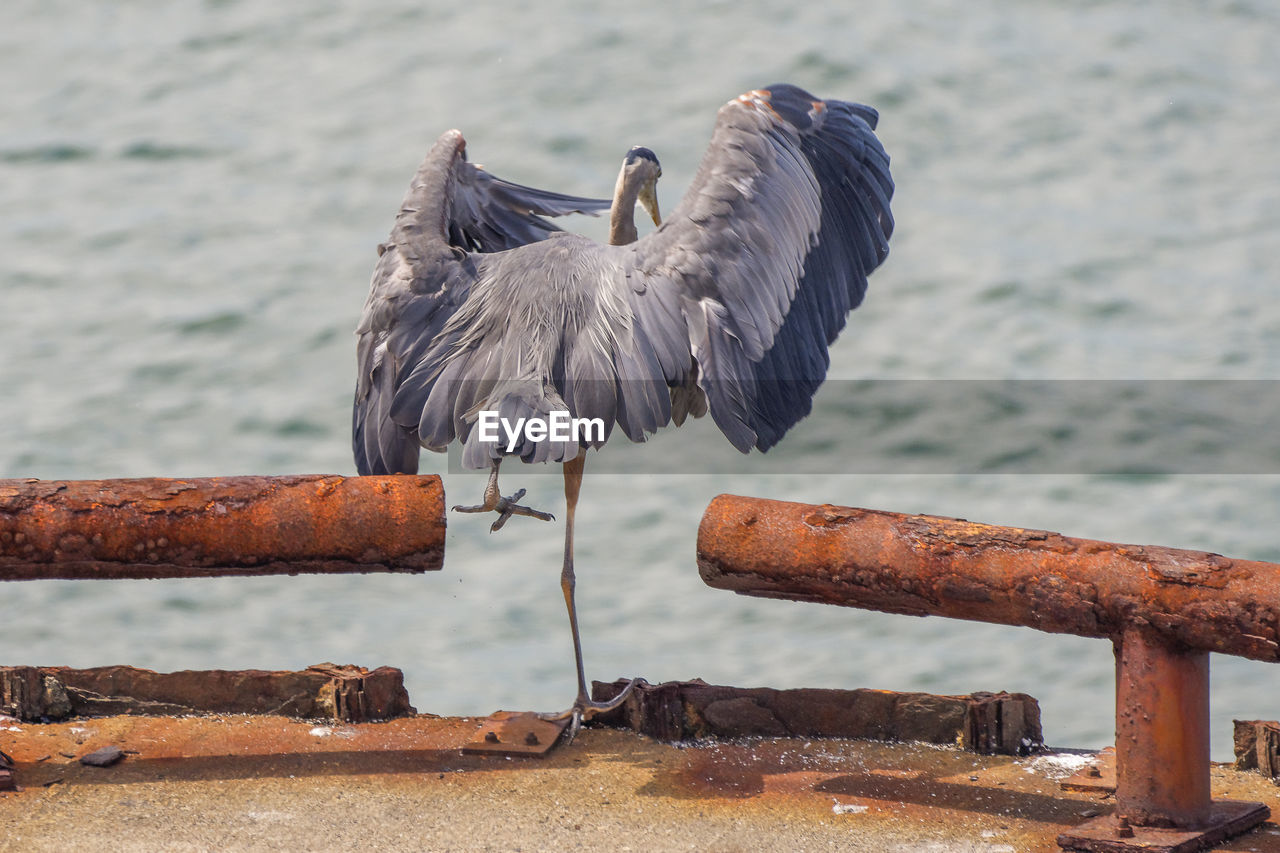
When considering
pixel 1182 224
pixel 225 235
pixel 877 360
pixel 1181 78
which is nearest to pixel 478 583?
pixel 877 360

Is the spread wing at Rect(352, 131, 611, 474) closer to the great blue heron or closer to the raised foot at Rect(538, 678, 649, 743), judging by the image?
the great blue heron

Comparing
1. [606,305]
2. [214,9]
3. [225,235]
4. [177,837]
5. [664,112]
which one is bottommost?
[177,837]

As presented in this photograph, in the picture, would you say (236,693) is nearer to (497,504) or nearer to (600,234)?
(497,504)

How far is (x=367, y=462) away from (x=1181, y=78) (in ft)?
42.6

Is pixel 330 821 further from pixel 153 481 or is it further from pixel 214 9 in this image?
pixel 214 9

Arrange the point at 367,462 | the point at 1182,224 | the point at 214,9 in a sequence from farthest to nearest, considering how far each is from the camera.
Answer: the point at 214,9
the point at 1182,224
the point at 367,462

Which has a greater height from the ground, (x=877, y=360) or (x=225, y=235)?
(x=225, y=235)

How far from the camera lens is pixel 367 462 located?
19.7ft

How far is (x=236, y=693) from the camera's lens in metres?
5.70

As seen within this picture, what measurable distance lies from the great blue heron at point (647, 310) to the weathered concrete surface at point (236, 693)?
638mm

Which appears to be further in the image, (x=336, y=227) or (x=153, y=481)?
(x=336, y=227)

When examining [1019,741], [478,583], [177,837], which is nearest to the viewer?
[177,837]

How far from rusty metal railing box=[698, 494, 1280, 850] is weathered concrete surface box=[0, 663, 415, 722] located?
1.49 m

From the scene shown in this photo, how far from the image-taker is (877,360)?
13898mm
